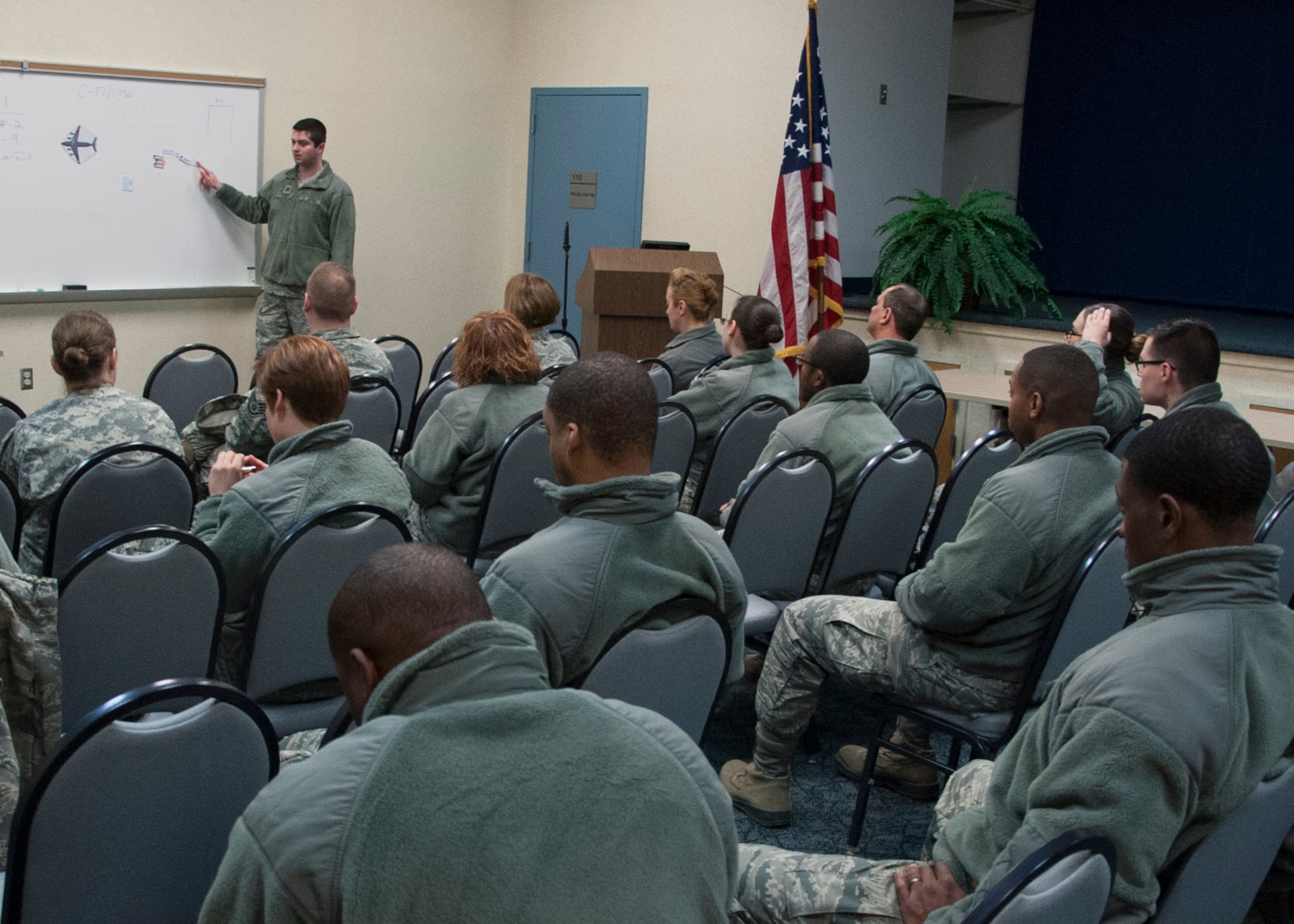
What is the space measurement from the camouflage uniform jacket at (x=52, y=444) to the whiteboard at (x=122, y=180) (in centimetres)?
378

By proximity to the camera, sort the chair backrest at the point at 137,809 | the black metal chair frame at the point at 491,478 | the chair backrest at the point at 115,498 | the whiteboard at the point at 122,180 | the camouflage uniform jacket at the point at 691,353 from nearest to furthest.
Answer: the chair backrest at the point at 137,809 → the chair backrest at the point at 115,498 → the black metal chair frame at the point at 491,478 → the camouflage uniform jacket at the point at 691,353 → the whiteboard at the point at 122,180

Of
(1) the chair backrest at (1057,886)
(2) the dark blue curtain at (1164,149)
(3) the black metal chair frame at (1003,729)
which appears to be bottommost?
(3) the black metal chair frame at (1003,729)

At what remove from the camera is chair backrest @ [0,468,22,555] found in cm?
295

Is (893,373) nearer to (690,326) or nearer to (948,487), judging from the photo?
(690,326)

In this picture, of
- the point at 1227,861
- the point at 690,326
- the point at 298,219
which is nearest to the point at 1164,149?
the point at 690,326

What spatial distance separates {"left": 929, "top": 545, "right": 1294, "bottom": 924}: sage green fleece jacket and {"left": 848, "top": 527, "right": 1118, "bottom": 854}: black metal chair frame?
73 centimetres

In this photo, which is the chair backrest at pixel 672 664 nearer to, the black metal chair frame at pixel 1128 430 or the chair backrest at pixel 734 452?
the chair backrest at pixel 734 452

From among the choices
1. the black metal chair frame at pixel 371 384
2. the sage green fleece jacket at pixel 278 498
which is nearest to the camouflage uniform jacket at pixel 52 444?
the sage green fleece jacket at pixel 278 498

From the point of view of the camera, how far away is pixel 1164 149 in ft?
29.9

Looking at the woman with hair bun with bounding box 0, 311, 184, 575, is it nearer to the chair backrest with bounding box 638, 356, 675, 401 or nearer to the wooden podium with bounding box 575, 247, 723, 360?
the chair backrest with bounding box 638, 356, 675, 401

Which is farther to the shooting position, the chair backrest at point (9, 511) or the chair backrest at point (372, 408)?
the chair backrest at point (372, 408)

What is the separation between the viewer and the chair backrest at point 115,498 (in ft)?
9.64

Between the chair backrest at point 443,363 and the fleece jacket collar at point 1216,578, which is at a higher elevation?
the fleece jacket collar at point 1216,578

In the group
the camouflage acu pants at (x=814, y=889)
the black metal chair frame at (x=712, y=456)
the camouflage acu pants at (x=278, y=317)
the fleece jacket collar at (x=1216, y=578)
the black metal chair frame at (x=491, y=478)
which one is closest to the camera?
the fleece jacket collar at (x=1216, y=578)
